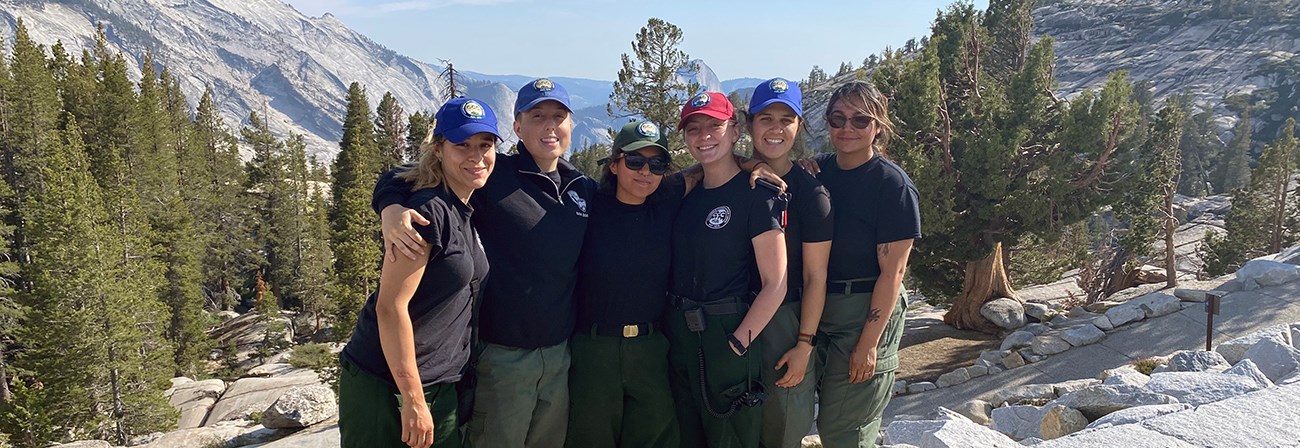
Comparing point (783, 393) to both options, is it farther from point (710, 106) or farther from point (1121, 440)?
point (1121, 440)

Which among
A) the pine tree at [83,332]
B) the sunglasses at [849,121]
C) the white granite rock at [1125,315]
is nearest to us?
Answer: the sunglasses at [849,121]

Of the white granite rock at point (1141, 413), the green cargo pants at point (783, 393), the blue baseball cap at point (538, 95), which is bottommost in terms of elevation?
the white granite rock at point (1141, 413)

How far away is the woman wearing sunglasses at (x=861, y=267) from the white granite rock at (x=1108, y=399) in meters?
3.34

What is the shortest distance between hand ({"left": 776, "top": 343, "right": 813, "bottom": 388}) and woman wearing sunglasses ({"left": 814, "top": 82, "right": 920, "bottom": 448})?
0.37 m

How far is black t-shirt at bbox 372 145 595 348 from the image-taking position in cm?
336

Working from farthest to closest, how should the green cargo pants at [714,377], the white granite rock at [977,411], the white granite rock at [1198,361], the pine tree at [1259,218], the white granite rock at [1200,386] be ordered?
the pine tree at [1259,218] → the white granite rock at [977,411] → the white granite rock at [1198,361] → the white granite rock at [1200,386] → the green cargo pants at [714,377]

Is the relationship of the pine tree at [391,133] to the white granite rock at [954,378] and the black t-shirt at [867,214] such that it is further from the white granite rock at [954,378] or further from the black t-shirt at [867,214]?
the black t-shirt at [867,214]

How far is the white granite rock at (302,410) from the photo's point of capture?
12.4m

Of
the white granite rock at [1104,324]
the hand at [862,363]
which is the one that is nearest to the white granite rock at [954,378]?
the white granite rock at [1104,324]

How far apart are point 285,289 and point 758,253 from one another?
49544 mm

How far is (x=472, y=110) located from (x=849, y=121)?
2108 millimetres

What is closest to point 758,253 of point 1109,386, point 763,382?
point 763,382

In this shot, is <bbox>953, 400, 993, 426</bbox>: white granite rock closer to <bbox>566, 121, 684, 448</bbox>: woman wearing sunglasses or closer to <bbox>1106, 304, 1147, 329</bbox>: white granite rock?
<bbox>1106, 304, 1147, 329</bbox>: white granite rock

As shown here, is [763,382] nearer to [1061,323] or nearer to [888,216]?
[888,216]
